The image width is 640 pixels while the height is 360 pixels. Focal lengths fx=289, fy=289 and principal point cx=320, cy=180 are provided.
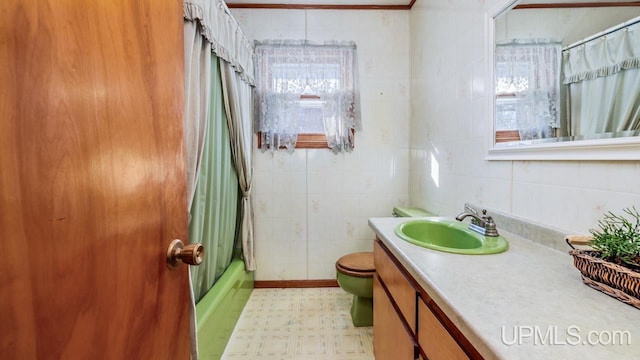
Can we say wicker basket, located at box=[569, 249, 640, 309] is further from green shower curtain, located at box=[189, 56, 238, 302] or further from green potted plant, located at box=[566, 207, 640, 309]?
green shower curtain, located at box=[189, 56, 238, 302]

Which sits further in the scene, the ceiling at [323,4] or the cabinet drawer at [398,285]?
the ceiling at [323,4]

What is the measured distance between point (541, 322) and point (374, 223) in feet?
2.96

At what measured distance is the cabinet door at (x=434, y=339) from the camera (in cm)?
70

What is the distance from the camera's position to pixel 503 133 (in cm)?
133

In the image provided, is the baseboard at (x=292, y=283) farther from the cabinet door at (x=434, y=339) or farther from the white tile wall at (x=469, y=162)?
the cabinet door at (x=434, y=339)

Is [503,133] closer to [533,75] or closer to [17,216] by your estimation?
[533,75]

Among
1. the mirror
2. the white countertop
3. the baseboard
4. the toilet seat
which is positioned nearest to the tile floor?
the baseboard

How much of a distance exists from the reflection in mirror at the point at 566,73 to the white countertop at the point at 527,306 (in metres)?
0.45

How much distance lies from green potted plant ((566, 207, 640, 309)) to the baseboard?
207cm

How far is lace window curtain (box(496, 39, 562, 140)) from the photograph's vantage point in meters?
1.05

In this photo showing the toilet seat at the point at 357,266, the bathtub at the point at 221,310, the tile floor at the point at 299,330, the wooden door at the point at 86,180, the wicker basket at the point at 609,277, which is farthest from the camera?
the toilet seat at the point at 357,266

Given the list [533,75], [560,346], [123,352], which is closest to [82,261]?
[123,352]
